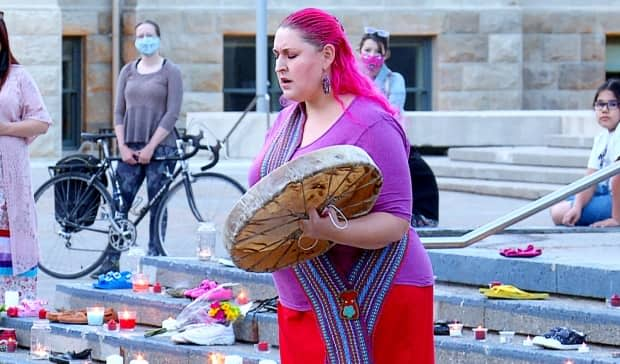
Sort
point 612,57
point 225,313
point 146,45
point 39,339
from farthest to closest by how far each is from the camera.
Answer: point 612,57 < point 146,45 < point 39,339 < point 225,313

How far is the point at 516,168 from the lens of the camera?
54.2ft

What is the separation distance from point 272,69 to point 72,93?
2.83 m

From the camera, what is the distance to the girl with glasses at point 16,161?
29.9ft

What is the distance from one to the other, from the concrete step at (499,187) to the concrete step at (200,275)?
6.26 meters

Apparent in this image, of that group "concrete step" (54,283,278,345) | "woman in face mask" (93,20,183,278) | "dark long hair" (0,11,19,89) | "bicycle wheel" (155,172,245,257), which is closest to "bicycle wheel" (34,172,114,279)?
"woman in face mask" (93,20,183,278)

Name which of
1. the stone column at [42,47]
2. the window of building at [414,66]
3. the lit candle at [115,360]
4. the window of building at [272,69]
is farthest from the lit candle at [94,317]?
the window of building at [414,66]

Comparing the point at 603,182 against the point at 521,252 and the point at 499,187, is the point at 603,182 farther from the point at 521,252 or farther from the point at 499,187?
the point at 499,187

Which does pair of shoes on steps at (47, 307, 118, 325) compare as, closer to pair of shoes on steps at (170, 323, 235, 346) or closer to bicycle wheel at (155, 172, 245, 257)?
pair of shoes on steps at (170, 323, 235, 346)

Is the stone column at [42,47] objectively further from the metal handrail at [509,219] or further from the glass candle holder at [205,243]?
the metal handrail at [509,219]

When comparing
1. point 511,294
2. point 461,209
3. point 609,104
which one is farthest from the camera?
point 461,209

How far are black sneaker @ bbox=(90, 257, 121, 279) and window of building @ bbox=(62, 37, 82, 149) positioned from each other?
39.7ft

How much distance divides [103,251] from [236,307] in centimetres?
344

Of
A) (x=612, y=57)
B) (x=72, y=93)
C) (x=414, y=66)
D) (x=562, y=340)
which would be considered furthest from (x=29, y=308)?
(x=612, y=57)

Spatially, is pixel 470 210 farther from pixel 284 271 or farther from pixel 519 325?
pixel 284 271
